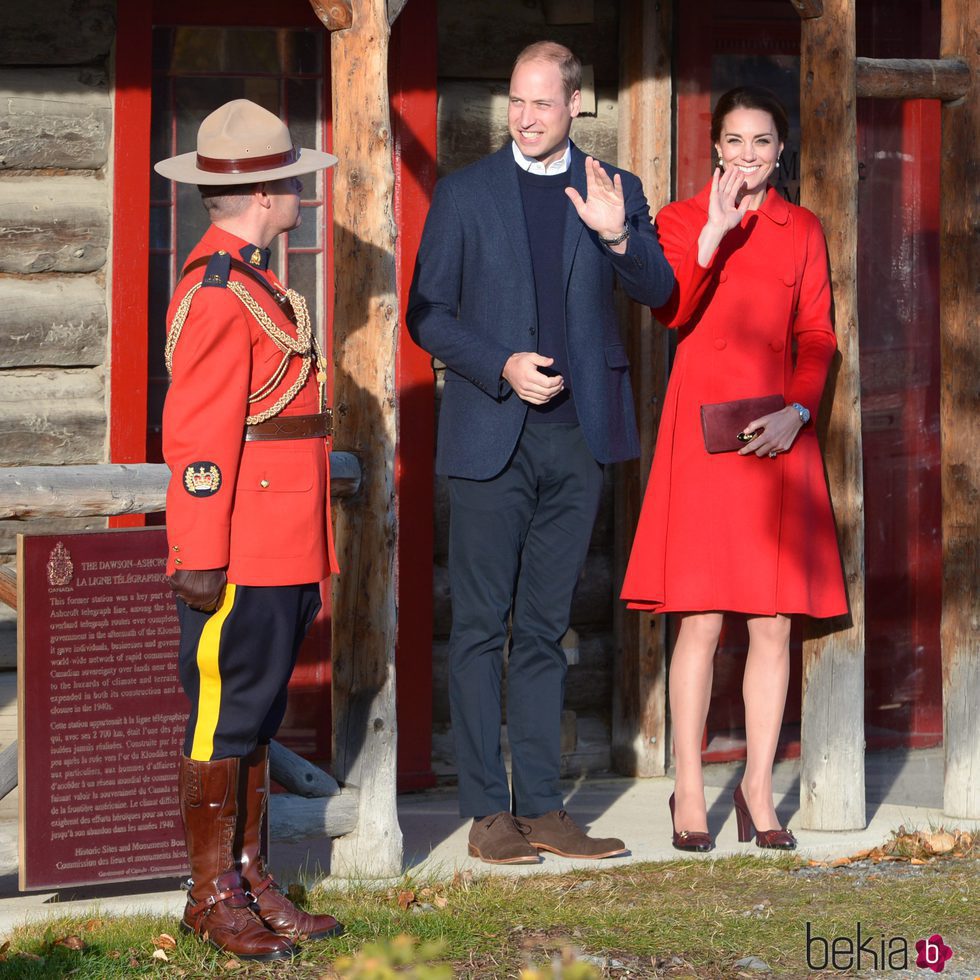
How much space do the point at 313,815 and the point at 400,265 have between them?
2.20 meters

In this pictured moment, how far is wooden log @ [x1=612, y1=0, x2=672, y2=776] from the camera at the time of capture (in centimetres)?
647

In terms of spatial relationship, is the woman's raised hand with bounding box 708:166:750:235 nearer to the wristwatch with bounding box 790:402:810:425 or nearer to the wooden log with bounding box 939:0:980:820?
the wristwatch with bounding box 790:402:810:425

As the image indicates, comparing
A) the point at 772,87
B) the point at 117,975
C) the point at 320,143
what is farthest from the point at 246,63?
the point at 117,975

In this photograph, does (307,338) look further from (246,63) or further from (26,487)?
(246,63)

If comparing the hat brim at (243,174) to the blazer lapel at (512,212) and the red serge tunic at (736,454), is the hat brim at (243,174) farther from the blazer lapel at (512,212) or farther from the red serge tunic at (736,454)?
the red serge tunic at (736,454)

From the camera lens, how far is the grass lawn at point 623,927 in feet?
14.0

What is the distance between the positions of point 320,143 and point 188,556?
2622 mm

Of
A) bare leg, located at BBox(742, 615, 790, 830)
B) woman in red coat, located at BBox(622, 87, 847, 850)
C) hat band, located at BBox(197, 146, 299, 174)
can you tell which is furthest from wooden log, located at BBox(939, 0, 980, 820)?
hat band, located at BBox(197, 146, 299, 174)

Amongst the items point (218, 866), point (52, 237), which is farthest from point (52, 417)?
point (218, 866)

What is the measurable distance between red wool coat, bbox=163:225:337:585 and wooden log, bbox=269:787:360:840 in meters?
0.97

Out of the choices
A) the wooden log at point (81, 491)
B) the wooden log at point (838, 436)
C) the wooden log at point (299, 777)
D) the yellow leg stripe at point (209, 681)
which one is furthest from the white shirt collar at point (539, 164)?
the wooden log at point (299, 777)

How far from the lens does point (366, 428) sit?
511 cm

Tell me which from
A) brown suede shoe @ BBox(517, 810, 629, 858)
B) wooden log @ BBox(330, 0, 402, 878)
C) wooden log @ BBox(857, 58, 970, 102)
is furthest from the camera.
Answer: wooden log @ BBox(857, 58, 970, 102)

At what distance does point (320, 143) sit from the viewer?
6301 mm
